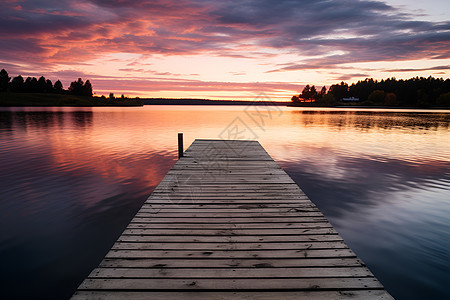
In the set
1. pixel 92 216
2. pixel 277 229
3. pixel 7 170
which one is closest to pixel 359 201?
pixel 277 229

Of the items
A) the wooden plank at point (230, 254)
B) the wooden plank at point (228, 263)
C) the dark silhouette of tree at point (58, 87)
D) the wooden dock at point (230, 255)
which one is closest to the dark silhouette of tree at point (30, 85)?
the dark silhouette of tree at point (58, 87)

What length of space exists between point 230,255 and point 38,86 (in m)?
172

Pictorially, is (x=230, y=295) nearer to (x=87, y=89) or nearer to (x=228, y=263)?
(x=228, y=263)

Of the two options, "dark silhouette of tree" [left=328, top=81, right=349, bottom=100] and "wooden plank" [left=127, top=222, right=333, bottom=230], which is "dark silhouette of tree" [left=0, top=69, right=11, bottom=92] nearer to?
"wooden plank" [left=127, top=222, right=333, bottom=230]

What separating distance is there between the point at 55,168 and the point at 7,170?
1987 mm

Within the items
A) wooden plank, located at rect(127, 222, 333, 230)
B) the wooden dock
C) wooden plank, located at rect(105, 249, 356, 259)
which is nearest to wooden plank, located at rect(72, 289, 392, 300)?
the wooden dock

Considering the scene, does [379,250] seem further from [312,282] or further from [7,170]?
[7,170]

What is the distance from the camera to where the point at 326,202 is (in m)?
9.09

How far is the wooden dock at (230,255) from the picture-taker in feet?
10.3

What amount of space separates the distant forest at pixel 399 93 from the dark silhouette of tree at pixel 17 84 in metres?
184

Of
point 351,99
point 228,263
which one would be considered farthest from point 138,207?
point 351,99

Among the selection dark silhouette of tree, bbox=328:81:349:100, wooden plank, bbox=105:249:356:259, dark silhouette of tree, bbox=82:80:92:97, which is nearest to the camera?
wooden plank, bbox=105:249:356:259

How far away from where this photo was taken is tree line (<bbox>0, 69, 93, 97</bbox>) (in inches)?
5051

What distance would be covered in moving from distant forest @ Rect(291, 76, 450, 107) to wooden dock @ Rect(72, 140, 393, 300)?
172145mm
